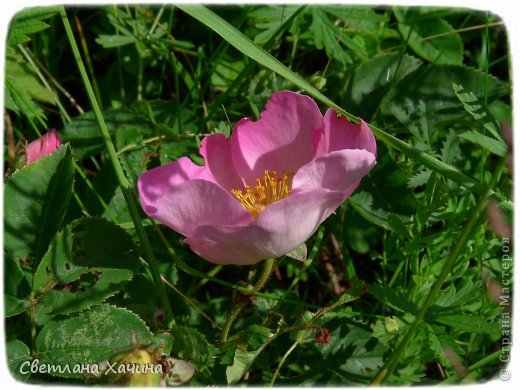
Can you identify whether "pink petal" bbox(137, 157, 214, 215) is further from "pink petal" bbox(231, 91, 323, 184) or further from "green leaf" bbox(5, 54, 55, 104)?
"green leaf" bbox(5, 54, 55, 104)

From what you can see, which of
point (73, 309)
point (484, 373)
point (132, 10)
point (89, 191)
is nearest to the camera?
point (73, 309)

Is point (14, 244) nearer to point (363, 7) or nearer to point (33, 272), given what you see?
point (33, 272)

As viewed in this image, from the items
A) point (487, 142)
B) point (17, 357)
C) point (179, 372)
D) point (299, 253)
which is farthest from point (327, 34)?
point (17, 357)

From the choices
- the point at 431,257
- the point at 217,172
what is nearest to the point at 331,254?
the point at 431,257

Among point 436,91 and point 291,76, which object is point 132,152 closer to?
point 291,76

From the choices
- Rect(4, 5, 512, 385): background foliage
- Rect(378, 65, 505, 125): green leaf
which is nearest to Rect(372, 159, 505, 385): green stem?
Rect(4, 5, 512, 385): background foliage
